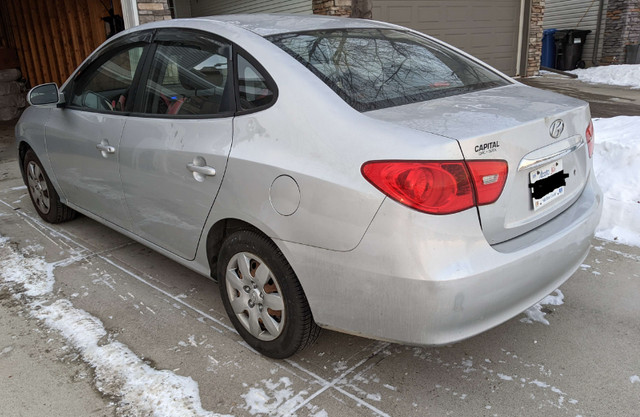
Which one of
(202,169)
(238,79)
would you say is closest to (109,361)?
(202,169)

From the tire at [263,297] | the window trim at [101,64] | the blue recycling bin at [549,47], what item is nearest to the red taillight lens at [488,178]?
the tire at [263,297]

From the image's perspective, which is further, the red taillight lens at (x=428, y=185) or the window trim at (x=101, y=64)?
the window trim at (x=101, y=64)

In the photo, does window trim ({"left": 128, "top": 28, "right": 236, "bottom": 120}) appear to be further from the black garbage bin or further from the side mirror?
the black garbage bin

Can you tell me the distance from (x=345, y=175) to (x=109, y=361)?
1598 millimetres

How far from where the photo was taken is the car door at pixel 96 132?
337cm

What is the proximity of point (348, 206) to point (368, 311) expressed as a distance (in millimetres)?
436

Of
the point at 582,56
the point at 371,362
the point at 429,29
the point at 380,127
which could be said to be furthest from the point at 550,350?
the point at 582,56

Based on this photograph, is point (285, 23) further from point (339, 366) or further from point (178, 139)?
point (339, 366)

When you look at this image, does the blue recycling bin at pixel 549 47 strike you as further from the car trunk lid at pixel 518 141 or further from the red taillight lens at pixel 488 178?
the red taillight lens at pixel 488 178

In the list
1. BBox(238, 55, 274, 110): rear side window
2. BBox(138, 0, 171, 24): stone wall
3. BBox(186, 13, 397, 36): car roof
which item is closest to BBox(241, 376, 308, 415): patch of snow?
BBox(238, 55, 274, 110): rear side window

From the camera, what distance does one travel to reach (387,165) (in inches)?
80.0

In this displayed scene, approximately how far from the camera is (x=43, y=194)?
4.62 metres

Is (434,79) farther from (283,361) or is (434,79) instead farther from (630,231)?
(630,231)

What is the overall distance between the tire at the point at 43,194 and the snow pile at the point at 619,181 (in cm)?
434
